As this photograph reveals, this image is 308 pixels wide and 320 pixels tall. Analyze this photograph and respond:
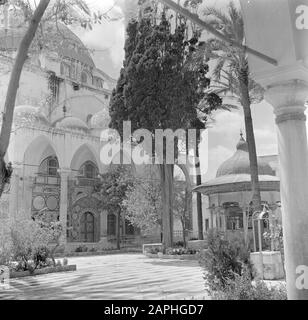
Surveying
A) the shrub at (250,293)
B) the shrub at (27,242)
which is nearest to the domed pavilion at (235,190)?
the shrub at (27,242)

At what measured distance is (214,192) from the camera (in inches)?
910

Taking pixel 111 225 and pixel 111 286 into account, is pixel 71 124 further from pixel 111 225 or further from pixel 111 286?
pixel 111 286

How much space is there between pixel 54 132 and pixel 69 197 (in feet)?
15.0

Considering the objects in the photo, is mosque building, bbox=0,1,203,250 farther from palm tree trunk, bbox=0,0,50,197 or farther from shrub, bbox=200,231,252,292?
palm tree trunk, bbox=0,0,50,197

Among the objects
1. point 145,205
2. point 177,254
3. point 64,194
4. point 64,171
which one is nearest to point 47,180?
point 64,171

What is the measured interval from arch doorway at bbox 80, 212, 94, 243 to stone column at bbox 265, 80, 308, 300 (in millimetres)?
27711

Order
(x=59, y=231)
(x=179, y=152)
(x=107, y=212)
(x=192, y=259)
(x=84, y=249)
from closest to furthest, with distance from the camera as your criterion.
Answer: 1. (x=59, y=231)
2. (x=192, y=259)
3. (x=179, y=152)
4. (x=84, y=249)
5. (x=107, y=212)

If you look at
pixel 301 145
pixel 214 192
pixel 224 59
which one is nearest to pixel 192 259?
pixel 214 192

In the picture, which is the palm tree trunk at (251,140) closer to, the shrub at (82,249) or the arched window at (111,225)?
the shrub at (82,249)

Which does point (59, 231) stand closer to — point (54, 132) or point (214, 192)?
point (214, 192)

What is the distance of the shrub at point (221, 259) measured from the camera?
755 cm

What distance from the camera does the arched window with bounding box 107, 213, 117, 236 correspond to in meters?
32.0

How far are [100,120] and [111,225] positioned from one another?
27.3 ft

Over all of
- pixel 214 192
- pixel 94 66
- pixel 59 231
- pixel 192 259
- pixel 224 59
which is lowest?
pixel 192 259
